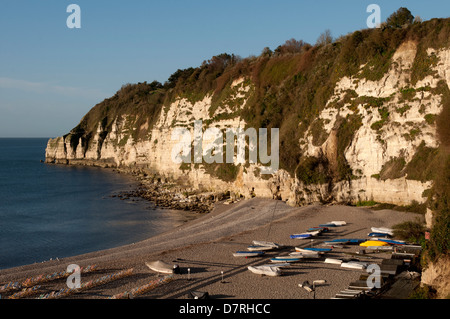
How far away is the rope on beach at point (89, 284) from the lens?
1841cm

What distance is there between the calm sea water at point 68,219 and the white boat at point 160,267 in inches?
463

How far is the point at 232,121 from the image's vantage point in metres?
52.2

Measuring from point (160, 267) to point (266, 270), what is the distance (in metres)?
5.64

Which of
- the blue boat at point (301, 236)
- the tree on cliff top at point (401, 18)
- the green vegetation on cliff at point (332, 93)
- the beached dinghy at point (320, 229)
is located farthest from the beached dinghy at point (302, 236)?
the tree on cliff top at point (401, 18)

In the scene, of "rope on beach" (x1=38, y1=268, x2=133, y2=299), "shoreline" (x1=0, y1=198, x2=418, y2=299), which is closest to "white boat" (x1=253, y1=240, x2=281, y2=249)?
"shoreline" (x1=0, y1=198, x2=418, y2=299)

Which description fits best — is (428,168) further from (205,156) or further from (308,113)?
(205,156)

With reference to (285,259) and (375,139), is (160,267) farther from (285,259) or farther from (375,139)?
(375,139)

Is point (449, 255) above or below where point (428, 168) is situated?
below

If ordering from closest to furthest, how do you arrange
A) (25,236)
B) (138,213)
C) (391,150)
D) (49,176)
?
(391,150) < (25,236) < (138,213) < (49,176)

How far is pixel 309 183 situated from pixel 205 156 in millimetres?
20518

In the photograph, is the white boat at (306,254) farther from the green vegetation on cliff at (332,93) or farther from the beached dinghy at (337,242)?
the green vegetation on cliff at (332,93)

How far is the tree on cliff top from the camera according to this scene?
153ft

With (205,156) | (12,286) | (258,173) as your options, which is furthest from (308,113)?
(12,286)

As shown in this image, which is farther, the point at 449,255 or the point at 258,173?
the point at 258,173
